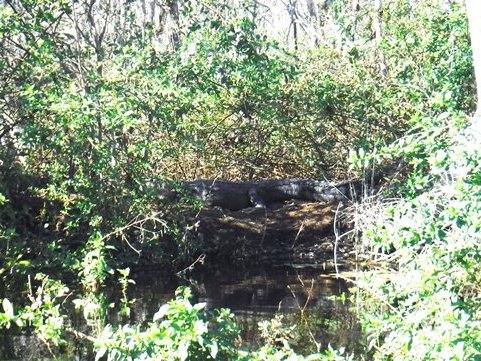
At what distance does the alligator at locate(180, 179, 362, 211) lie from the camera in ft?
44.6

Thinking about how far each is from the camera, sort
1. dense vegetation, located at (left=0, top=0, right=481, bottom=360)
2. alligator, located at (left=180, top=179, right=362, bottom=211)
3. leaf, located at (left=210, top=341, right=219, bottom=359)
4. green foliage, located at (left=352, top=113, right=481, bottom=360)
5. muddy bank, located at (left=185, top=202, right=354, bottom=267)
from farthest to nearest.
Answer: alligator, located at (left=180, top=179, right=362, bottom=211)
muddy bank, located at (left=185, top=202, right=354, bottom=267)
dense vegetation, located at (left=0, top=0, right=481, bottom=360)
leaf, located at (left=210, top=341, right=219, bottom=359)
green foliage, located at (left=352, top=113, right=481, bottom=360)

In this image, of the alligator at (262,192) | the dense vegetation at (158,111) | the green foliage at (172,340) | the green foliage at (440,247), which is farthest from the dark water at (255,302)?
the green foliage at (172,340)

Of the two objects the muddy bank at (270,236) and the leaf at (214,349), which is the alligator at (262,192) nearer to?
the muddy bank at (270,236)

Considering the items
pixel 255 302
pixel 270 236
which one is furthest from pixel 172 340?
pixel 270 236

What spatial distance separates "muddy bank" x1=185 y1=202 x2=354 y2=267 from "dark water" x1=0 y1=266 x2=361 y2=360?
0.48 m

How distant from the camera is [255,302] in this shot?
10.0m

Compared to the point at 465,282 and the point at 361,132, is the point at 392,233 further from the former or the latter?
the point at 361,132

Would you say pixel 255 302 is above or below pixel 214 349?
below

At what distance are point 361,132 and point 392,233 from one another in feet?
26.4

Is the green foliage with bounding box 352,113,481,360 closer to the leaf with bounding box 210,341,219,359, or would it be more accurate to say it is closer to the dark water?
the leaf with bounding box 210,341,219,359

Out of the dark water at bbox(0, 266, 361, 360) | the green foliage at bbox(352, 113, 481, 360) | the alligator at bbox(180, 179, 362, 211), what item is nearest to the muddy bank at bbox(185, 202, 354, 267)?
the alligator at bbox(180, 179, 362, 211)

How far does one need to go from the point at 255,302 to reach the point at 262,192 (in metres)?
4.35

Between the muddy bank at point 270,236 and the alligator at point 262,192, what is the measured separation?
249 millimetres

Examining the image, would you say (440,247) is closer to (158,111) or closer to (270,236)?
(158,111)
